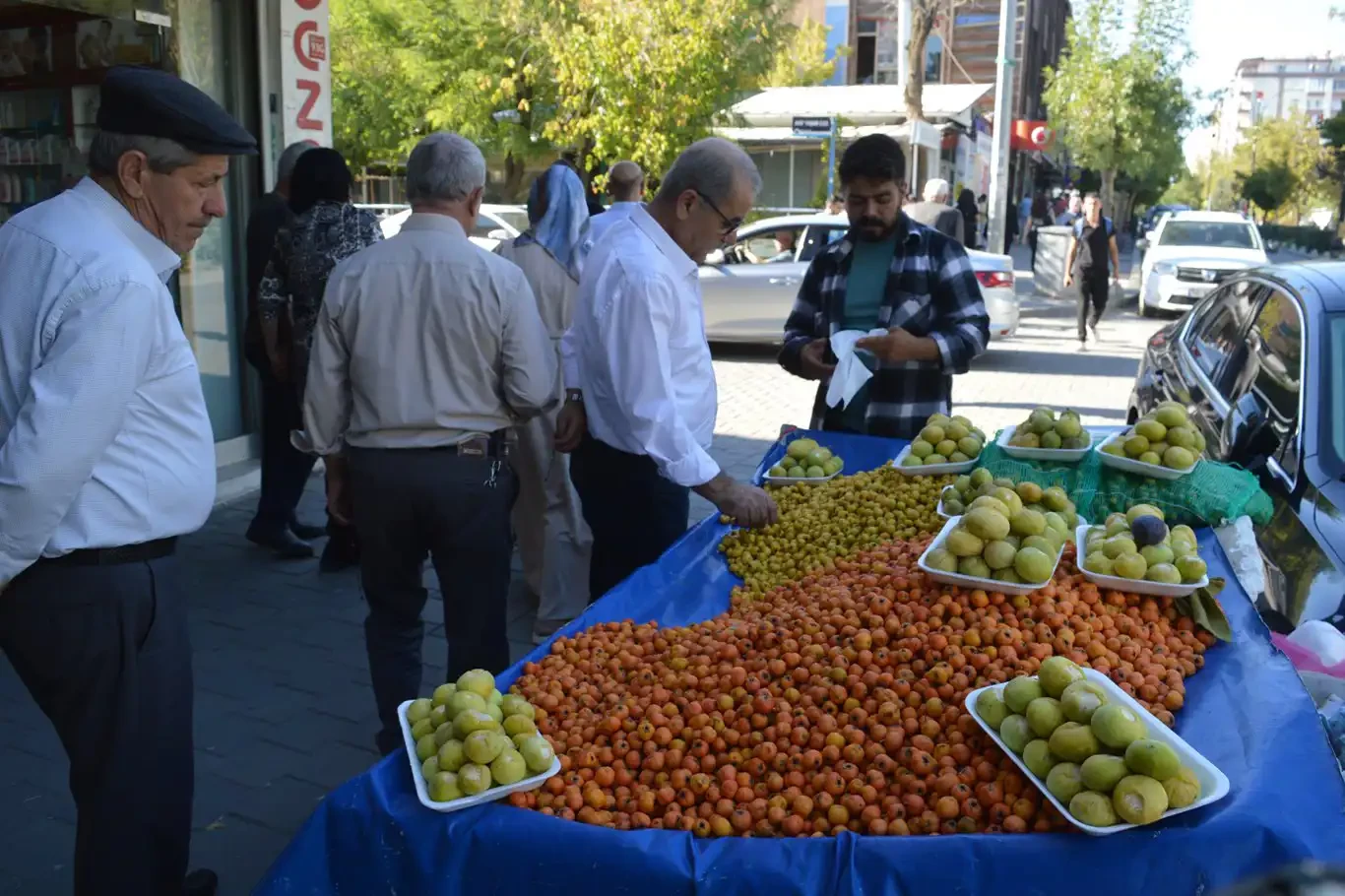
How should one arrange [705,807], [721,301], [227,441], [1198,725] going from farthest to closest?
[721,301] < [227,441] < [1198,725] < [705,807]

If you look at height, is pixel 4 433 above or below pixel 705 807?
above

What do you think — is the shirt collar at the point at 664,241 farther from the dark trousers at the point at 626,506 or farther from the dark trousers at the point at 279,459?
the dark trousers at the point at 279,459

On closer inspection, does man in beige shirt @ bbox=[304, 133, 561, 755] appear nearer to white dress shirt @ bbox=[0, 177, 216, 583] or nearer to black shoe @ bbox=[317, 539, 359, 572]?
white dress shirt @ bbox=[0, 177, 216, 583]

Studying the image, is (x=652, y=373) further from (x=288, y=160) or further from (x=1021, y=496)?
(x=288, y=160)

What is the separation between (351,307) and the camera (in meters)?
3.48

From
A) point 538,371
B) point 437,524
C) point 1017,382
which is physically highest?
point 538,371

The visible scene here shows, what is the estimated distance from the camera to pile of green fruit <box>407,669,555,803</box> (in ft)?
7.55

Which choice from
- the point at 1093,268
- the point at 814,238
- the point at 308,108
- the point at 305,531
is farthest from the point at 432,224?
the point at 1093,268

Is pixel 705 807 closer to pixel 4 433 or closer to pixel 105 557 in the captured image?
pixel 105 557

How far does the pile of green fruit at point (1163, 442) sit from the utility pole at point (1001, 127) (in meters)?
16.9

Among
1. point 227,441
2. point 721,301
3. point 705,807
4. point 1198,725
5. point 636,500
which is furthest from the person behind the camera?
point 721,301

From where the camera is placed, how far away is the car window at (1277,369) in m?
4.38

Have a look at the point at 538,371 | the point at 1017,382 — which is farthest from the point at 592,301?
the point at 1017,382

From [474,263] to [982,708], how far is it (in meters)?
2.01
